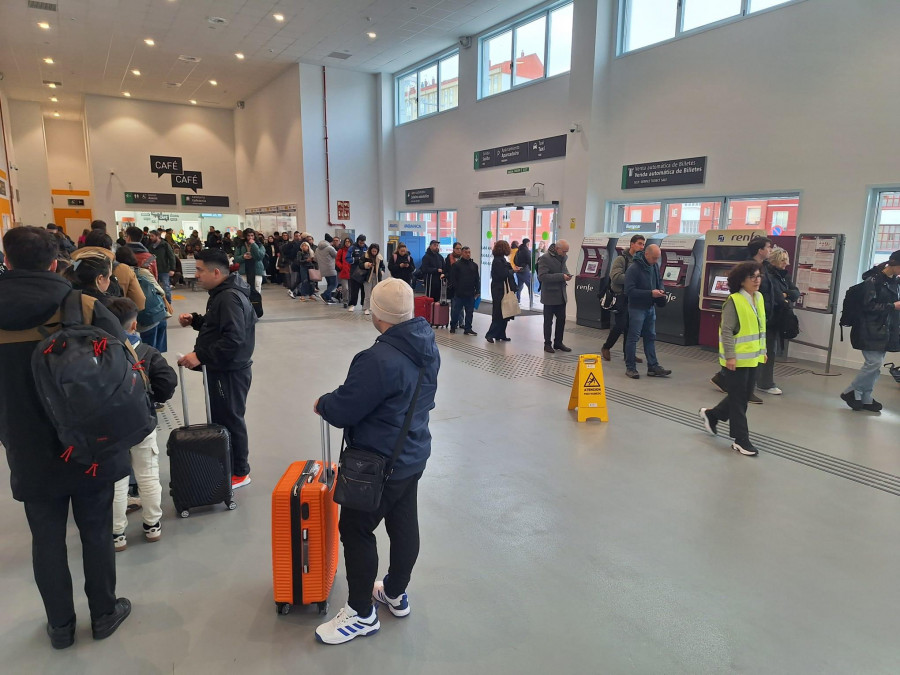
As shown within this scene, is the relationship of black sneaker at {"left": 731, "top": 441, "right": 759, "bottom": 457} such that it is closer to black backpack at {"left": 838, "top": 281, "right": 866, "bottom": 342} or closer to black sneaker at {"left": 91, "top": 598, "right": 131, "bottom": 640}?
black backpack at {"left": 838, "top": 281, "right": 866, "bottom": 342}

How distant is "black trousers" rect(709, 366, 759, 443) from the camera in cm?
409

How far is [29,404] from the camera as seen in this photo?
1.90m

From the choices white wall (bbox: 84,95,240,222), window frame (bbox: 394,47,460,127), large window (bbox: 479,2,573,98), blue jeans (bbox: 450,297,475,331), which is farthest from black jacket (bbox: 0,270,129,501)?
white wall (bbox: 84,95,240,222)

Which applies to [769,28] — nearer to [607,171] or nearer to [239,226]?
[607,171]

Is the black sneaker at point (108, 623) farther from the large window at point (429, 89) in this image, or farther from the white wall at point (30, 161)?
the white wall at point (30, 161)

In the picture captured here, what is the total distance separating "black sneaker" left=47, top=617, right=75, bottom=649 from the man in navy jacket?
0.95m

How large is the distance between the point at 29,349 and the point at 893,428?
6044 mm

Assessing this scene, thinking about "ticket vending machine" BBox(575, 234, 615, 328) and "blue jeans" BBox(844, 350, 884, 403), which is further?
"ticket vending machine" BBox(575, 234, 615, 328)

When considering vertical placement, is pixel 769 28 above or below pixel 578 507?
above

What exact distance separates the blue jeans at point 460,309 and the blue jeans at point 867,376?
5186 mm

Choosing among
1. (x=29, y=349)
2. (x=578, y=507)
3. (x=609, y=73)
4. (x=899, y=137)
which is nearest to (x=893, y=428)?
(x=578, y=507)

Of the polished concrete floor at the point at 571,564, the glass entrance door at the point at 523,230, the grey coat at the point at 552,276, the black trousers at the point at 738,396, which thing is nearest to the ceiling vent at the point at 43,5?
the glass entrance door at the point at 523,230

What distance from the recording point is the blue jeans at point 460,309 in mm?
8969

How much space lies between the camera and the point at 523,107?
38.4 feet
